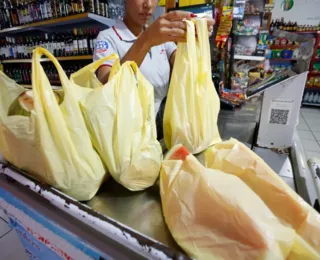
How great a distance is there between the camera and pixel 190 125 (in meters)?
0.65

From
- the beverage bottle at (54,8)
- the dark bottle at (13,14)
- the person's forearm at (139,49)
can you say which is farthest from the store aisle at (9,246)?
the dark bottle at (13,14)

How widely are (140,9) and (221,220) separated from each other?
91 cm

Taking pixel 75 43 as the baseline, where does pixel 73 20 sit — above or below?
above

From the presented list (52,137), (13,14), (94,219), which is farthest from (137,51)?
(13,14)

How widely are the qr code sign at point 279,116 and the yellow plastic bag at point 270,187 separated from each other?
430 mm

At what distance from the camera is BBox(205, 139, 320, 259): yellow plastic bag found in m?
0.34

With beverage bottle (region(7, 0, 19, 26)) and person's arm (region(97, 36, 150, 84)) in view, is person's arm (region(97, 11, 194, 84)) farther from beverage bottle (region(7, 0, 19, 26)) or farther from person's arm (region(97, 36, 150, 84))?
beverage bottle (region(7, 0, 19, 26))

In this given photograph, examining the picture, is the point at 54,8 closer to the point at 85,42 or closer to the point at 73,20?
the point at 73,20

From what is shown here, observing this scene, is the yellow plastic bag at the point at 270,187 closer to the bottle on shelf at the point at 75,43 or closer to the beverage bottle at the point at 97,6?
the beverage bottle at the point at 97,6

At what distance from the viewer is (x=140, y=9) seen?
88 cm

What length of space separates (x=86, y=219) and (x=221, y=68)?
211 cm

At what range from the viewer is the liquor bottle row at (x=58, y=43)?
264cm

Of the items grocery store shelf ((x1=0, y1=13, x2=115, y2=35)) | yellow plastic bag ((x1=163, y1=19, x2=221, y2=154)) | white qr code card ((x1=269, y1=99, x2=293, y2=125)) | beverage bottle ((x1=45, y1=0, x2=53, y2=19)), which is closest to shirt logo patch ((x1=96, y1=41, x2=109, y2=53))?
yellow plastic bag ((x1=163, y1=19, x2=221, y2=154))

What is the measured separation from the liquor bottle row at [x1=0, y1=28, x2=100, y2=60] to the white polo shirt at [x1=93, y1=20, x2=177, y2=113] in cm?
165
